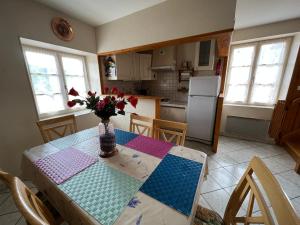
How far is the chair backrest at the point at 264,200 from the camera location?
442mm

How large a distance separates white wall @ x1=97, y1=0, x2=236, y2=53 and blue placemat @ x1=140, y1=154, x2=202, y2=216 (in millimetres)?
1670

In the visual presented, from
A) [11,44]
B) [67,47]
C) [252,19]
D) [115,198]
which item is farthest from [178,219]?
[252,19]

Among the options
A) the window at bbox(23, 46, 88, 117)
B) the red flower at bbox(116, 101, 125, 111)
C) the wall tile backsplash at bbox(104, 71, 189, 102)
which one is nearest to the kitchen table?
the red flower at bbox(116, 101, 125, 111)

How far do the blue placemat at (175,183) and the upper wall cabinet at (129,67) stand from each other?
241cm

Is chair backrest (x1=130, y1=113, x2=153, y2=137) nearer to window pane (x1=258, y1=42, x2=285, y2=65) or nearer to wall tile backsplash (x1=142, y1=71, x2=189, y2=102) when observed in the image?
wall tile backsplash (x1=142, y1=71, x2=189, y2=102)

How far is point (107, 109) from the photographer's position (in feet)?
3.30

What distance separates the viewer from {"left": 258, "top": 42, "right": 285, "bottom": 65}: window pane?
8.66 feet

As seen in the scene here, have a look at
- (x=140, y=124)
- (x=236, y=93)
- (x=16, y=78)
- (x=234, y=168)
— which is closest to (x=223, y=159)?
(x=234, y=168)

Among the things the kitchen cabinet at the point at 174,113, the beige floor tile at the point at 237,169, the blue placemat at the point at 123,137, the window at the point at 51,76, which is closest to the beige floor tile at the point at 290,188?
the beige floor tile at the point at 237,169

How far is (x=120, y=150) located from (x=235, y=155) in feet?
7.24

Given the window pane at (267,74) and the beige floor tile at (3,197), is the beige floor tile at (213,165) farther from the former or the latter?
the beige floor tile at (3,197)

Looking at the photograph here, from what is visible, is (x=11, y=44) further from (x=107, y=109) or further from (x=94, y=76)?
(x=107, y=109)

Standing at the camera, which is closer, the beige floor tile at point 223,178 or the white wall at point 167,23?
the white wall at point 167,23

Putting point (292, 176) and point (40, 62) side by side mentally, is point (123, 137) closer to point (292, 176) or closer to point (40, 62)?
point (40, 62)
